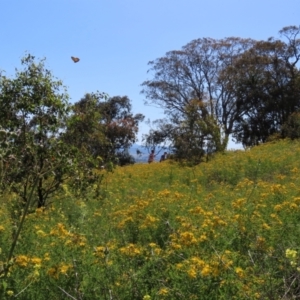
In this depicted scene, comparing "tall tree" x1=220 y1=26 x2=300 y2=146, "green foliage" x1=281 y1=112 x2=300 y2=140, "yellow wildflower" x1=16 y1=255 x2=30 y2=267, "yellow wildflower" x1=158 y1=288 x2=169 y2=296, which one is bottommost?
"yellow wildflower" x1=158 y1=288 x2=169 y2=296

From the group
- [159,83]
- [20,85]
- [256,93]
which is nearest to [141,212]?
[20,85]

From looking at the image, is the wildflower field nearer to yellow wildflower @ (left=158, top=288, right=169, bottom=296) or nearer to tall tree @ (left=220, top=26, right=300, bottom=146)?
yellow wildflower @ (left=158, top=288, right=169, bottom=296)

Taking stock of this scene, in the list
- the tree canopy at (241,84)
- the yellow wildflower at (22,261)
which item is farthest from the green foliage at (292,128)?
the yellow wildflower at (22,261)

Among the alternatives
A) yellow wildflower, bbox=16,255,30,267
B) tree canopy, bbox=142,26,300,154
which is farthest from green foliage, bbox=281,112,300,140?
yellow wildflower, bbox=16,255,30,267

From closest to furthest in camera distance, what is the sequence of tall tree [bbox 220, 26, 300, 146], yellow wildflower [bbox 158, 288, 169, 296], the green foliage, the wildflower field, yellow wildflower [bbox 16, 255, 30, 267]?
1. yellow wildflower [bbox 158, 288, 169, 296]
2. the wildflower field
3. yellow wildflower [bbox 16, 255, 30, 267]
4. the green foliage
5. tall tree [bbox 220, 26, 300, 146]

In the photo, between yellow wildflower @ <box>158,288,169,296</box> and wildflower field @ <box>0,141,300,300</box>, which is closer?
yellow wildflower @ <box>158,288,169,296</box>

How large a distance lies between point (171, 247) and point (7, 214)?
100 inches

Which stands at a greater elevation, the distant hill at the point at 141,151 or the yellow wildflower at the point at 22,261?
A: the distant hill at the point at 141,151

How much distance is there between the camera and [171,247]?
3.46m

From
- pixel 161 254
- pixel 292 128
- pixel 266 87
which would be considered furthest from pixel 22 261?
pixel 266 87

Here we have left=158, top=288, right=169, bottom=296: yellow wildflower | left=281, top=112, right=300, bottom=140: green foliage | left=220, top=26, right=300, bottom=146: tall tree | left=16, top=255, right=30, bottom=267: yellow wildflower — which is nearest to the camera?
left=158, top=288, right=169, bottom=296: yellow wildflower

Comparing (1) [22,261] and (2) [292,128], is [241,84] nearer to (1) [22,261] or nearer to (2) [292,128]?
(2) [292,128]

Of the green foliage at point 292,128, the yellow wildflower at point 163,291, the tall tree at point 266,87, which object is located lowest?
the yellow wildflower at point 163,291

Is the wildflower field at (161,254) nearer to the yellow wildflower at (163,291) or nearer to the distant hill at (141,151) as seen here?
the yellow wildflower at (163,291)
